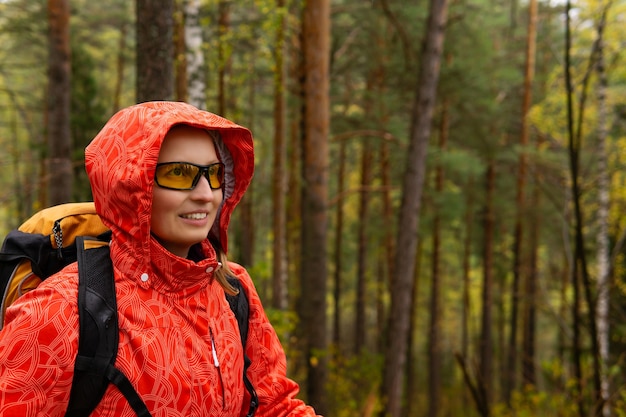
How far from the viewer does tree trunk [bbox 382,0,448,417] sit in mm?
8422

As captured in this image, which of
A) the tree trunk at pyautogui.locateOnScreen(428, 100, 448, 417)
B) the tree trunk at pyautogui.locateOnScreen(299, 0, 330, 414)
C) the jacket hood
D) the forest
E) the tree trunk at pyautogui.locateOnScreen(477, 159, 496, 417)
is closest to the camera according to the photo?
the jacket hood

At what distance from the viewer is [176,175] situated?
5.97 ft

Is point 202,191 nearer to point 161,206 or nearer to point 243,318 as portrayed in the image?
point 161,206

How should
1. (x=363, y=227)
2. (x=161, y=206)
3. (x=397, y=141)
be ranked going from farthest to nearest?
1. (x=363, y=227)
2. (x=397, y=141)
3. (x=161, y=206)

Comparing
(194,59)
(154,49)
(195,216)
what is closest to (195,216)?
(195,216)

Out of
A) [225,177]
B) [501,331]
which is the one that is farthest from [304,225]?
[501,331]

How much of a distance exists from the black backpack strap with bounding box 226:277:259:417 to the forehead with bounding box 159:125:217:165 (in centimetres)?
55

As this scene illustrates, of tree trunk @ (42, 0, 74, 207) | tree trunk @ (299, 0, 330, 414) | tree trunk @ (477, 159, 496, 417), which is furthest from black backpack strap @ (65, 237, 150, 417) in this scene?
tree trunk @ (477, 159, 496, 417)

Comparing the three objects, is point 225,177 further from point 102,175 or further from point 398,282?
point 398,282

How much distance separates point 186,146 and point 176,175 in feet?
0.33

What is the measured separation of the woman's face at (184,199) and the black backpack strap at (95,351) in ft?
0.92

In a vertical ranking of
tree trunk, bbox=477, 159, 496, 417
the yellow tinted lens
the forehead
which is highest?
the forehead

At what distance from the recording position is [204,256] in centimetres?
207

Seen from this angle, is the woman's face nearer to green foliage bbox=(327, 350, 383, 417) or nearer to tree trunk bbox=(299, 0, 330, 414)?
tree trunk bbox=(299, 0, 330, 414)
